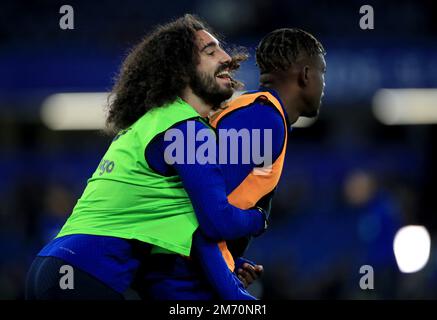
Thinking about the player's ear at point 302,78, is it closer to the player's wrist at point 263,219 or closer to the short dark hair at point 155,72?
the short dark hair at point 155,72

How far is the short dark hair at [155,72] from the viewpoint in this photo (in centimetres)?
407

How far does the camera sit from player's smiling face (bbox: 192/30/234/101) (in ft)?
13.5

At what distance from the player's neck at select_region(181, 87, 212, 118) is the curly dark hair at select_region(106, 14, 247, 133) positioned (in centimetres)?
3

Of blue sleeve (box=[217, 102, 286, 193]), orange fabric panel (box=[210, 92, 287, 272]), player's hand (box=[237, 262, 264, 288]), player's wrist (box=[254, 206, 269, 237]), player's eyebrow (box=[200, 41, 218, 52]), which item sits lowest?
player's hand (box=[237, 262, 264, 288])

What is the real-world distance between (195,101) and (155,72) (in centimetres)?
22

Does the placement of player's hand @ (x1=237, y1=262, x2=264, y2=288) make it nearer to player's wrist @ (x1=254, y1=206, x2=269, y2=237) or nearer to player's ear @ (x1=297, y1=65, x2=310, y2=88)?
player's wrist @ (x1=254, y1=206, x2=269, y2=237)

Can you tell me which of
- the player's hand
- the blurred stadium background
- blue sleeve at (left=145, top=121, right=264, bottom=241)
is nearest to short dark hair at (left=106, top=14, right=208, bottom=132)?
blue sleeve at (left=145, top=121, right=264, bottom=241)

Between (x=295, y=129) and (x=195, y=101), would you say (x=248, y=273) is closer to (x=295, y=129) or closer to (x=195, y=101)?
(x=195, y=101)

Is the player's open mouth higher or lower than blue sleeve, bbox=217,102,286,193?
higher

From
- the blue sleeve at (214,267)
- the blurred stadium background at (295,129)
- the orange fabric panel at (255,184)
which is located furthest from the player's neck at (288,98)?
the blurred stadium background at (295,129)

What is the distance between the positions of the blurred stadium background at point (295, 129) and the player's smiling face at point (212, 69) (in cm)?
A: 759
